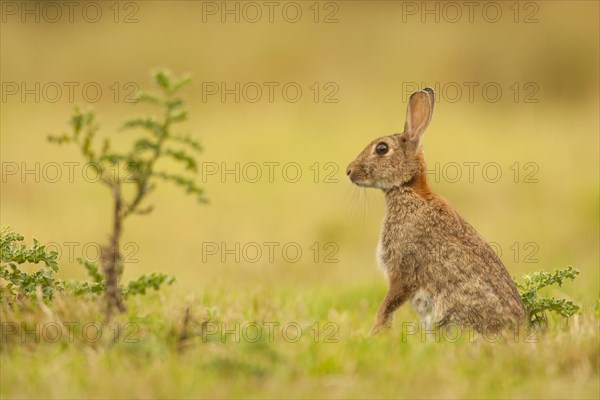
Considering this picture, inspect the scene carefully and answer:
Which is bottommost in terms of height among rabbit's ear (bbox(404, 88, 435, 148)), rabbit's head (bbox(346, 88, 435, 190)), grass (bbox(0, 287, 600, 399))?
grass (bbox(0, 287, 600, 399))

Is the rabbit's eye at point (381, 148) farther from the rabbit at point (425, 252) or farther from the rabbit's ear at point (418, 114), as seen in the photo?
the rabbit's ear at point (418, 114)

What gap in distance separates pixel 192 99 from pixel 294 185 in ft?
24.0

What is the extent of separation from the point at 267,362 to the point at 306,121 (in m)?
15.4

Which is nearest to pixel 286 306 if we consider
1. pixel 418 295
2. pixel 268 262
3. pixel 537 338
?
pixel 418 295

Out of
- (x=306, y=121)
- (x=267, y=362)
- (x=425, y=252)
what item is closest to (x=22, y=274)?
(x=267, y=362)

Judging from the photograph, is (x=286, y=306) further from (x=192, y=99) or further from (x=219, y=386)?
(x=192, y=99)

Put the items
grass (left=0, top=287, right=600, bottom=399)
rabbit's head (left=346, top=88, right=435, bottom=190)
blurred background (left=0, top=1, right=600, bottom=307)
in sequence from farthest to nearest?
blurred background (left=0, top=1, right=600, bottom=307) < rabbit's head (left=346, top=88, right=435, bottom=190) < grass (left=0, top=287, right=600, bottom=399)

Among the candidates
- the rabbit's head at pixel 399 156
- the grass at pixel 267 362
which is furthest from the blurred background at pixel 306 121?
the grass at pixel 267 362

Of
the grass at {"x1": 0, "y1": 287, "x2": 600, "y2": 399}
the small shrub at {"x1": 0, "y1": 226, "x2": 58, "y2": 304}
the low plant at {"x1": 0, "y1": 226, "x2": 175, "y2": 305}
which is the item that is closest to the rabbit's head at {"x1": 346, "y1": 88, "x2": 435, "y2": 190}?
the grass at {"x1": 0, "y1": 287, "x2": 600, "y2": 399}

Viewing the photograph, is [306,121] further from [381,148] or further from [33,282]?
[33,282]

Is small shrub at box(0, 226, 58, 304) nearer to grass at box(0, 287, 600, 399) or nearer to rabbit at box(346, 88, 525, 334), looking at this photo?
grass at box(0, 287, 600, 399)

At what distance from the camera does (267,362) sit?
16.3 feet

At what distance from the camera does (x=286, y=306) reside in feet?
25.5

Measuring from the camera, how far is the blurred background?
12219mm
